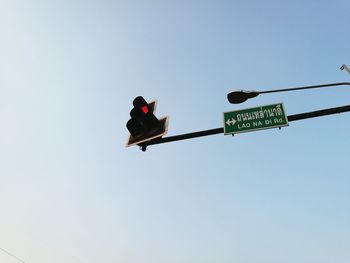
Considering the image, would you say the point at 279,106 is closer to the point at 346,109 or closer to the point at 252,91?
the point at 252,91

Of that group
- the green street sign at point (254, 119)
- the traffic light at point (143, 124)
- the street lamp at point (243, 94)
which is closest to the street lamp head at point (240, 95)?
the street lamp at point (243, 94)

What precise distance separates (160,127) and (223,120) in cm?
173

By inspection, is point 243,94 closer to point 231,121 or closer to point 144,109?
point 231,121

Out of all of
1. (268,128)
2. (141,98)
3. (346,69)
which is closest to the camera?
(141,98)

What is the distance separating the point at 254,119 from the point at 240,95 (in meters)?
0.74

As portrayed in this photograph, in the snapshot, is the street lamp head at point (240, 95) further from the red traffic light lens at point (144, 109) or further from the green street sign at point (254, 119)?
the red traffic light lens at point (144, 109)

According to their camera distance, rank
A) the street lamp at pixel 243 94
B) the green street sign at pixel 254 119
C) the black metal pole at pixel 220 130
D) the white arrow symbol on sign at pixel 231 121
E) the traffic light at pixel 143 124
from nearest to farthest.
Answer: the traffic light at pixel 143 124
the black metal pole at pixel 220 130
the green street sign at pixel 254 119
the white arrow symbol on sign at pixel 231 121
the street lamp at pixel 243 94

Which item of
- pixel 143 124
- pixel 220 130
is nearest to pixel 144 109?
pixel 143 124

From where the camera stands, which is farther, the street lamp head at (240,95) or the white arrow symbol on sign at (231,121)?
the street lamp head at (240,95)

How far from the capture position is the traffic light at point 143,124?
5.76 metres

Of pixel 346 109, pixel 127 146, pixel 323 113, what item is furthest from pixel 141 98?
pixel 346 109

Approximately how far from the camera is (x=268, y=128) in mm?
6660

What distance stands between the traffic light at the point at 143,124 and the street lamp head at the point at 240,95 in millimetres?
2036

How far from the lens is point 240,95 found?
7.23m
